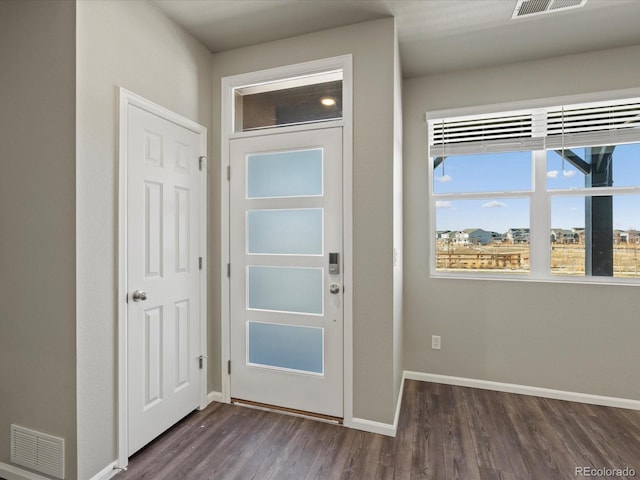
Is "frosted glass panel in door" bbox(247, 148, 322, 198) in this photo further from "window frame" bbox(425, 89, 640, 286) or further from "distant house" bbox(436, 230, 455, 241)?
"distant house" bbox(436, 230, 455, 241)

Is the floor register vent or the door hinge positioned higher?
the door hinge

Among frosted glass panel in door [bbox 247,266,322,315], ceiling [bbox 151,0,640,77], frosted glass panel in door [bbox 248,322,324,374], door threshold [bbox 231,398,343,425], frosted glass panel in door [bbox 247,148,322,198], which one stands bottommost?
door threshold [bbox 231,398,343,425]

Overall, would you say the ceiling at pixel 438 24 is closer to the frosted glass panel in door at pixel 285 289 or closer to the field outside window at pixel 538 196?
the field outside window at pixel 538 196

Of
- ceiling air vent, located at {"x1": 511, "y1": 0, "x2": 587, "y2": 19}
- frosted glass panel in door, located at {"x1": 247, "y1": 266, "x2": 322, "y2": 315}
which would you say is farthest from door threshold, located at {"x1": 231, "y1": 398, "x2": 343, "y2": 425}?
ceiling air vent, located at {"x1": 511, "y1": 0, "x2": 587, "y2": 19}

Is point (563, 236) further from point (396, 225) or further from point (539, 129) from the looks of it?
point (396, 225)

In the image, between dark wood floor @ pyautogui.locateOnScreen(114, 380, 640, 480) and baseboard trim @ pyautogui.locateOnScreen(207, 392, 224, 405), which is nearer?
dark wood floor @ pyautogui.locateOnScreen(114, 380, 640, 480)

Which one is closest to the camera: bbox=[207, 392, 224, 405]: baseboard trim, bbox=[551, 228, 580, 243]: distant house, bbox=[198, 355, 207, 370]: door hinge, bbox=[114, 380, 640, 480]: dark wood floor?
bbox=[114, 380, 640, 480]: dark wood floor

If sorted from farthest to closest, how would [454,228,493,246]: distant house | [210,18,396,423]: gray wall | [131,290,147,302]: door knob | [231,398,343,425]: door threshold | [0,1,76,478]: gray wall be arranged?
[454,228,493,246]: distant house
[231,398,343,425]: door threshold
[210,18,396,423]: gray wall
[131,290,147,302]: door knob
[0,1,76,478]: gray wall

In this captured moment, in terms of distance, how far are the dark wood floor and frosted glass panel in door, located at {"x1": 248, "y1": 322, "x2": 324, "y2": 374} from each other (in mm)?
374

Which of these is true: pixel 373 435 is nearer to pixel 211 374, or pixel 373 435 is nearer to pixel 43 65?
pixel 211 374

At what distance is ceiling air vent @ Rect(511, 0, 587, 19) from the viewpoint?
6.65ft

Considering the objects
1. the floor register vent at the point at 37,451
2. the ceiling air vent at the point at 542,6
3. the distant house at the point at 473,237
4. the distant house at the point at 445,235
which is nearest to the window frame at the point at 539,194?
the distant house at the point at 445,235

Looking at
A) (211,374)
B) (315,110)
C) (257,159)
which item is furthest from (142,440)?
(315,110)

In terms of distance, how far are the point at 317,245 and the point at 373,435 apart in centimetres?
134
